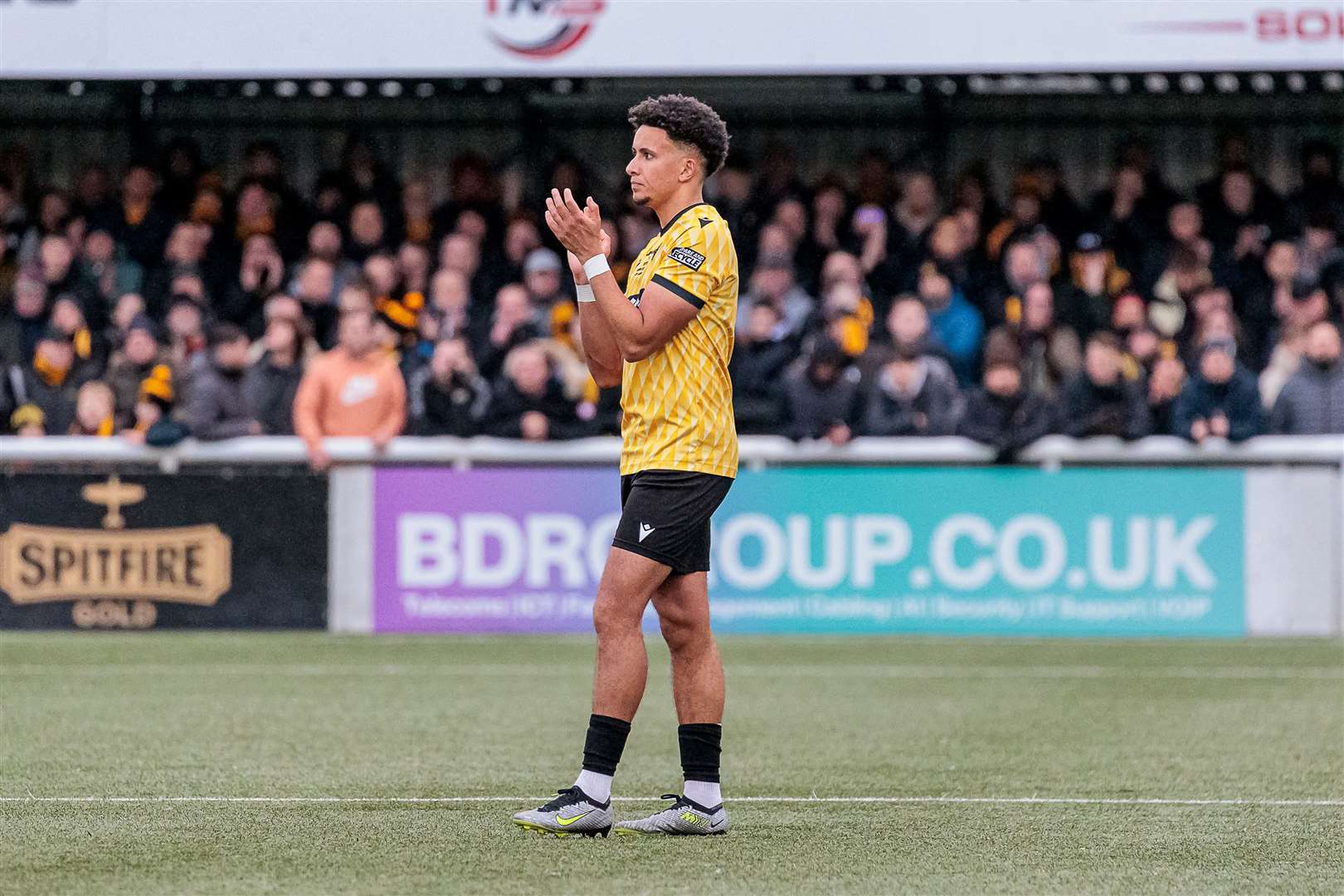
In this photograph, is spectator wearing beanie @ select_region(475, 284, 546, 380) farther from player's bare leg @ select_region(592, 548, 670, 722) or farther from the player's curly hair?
player's bare leg @ select_region(592, 548, 670, 722)

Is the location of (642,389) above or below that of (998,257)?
below

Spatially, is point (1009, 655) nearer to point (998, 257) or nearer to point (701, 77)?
point (998, 257)

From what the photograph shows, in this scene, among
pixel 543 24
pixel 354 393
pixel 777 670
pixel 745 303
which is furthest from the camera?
pixel 745 303

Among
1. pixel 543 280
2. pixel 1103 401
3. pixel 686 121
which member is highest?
pixel 543 280

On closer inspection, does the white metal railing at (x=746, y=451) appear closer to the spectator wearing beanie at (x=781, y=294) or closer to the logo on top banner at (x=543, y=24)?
the spectator wearing beanie at (x=781, y=294)

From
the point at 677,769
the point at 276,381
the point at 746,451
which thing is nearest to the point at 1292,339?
the point at 746,451

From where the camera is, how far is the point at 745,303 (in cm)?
1639

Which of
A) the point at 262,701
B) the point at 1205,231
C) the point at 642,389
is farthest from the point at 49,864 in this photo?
the point at 1205,231

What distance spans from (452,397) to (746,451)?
1959 mm

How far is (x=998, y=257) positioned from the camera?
645 inches

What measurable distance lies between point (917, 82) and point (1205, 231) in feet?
8.70

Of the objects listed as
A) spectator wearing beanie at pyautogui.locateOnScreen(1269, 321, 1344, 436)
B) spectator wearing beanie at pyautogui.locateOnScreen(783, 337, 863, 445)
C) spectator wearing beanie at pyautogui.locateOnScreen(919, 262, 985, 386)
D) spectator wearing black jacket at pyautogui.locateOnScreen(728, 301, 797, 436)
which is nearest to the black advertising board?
spectator wearing black jacket at pyautogui.locateOnScreen(728, 301, 797, 436)

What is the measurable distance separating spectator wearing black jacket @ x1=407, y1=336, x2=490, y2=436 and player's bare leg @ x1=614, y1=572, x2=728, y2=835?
8.09 m

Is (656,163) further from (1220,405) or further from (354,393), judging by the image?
(1220,405)
